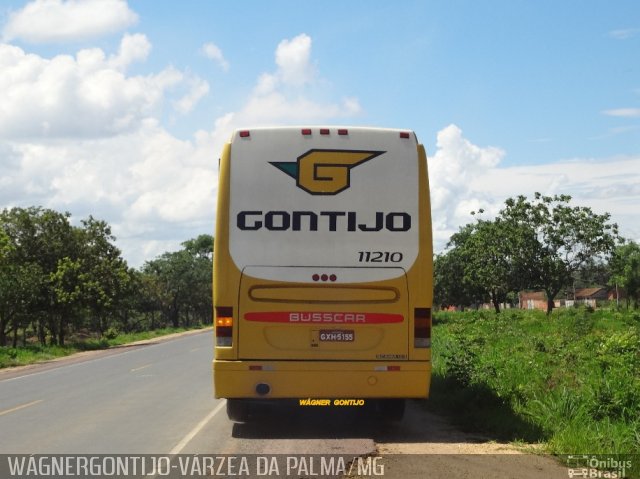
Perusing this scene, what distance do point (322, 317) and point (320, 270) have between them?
598 millimetres

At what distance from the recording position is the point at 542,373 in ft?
42.4

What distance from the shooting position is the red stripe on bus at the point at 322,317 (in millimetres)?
9414

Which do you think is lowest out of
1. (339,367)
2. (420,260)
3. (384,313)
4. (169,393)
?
(169,393)

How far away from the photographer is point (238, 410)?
10570mm

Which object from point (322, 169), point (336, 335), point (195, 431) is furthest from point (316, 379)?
point (322, 169)

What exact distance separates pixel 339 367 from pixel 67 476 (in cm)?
343

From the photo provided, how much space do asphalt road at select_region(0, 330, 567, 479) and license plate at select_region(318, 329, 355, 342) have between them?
129cm

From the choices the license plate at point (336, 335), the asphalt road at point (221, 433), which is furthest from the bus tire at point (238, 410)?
the license plate at point (336, 335)

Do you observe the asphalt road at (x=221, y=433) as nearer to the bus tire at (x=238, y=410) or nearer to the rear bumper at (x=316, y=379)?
the bus tire at (x=238, y=410)

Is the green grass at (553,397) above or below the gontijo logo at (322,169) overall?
below

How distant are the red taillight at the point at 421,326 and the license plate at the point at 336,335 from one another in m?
0.81

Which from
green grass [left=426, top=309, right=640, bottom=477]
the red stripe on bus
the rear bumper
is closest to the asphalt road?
green grass [left=426, top=309, right=640, bottom=477]

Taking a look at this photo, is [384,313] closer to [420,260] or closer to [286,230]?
[420,260]

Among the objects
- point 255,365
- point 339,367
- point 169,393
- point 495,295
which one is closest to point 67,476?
point 255,365
